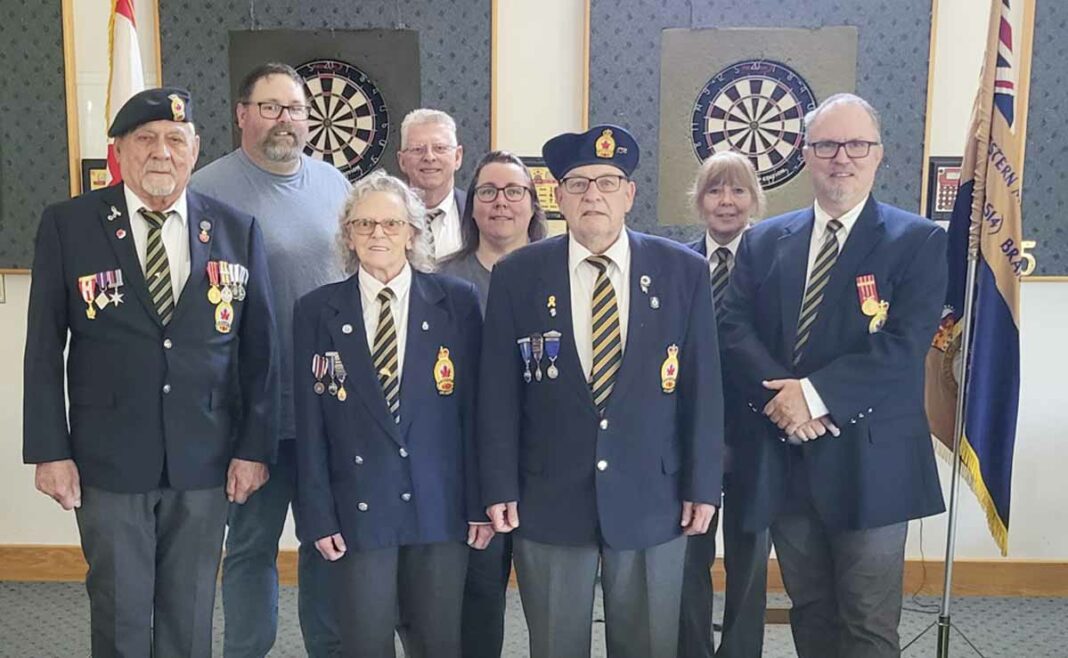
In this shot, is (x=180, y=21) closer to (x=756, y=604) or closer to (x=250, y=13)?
(x=250, y=13)

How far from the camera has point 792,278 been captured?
2246mm

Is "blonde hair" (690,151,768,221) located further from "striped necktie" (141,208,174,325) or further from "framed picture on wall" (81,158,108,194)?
"framed picture on wall" (81,158,108,194)

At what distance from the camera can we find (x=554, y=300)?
80.4 inches

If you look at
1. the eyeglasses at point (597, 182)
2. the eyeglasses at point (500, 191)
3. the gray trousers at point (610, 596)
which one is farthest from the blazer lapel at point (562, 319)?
the eyeglasses at point (500, 191)

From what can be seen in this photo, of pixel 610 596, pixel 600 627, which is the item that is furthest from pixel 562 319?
pixel 600 627

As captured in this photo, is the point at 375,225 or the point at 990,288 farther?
the point at 990,288

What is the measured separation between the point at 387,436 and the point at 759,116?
220cm

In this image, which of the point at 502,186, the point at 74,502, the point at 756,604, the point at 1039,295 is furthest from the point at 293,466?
the point at 1039,295

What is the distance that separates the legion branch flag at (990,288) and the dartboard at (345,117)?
85.5 inches

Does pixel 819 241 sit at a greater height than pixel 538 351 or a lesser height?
greater

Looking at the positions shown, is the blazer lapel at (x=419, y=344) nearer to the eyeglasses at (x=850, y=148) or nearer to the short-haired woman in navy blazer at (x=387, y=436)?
the short-haired woman in navy blazer at (x=387, y=436)

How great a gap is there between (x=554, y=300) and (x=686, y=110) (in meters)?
1.79

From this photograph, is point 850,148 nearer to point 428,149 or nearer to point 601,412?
point 601,412

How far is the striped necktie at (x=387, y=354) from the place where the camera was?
2.10 meters
